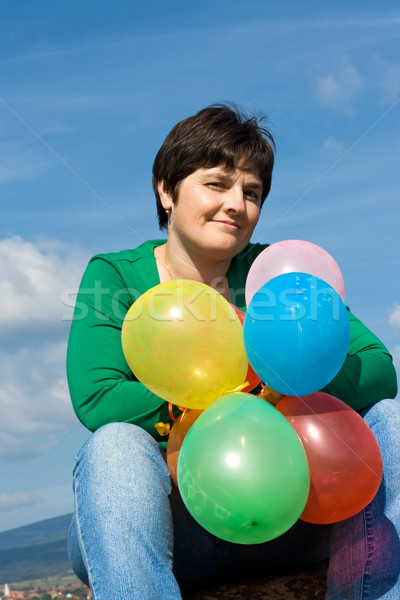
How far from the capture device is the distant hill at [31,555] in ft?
153

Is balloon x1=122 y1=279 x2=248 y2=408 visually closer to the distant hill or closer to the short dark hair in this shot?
the short dark hair

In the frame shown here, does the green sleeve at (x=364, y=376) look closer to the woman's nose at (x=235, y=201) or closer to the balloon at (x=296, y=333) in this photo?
the balloon at (x=296, y=333)

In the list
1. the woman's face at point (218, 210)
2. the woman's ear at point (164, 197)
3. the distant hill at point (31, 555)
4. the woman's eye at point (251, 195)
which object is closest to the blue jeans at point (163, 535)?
the woman's face at point (218, 210)

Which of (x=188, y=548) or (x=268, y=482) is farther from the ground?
(x=268, y=482)

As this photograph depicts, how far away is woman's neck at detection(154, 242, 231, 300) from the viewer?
2.90m

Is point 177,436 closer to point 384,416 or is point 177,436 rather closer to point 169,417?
point 169,417

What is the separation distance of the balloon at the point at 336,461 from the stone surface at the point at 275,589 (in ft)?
2.34

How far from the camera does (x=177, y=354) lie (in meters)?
2.02

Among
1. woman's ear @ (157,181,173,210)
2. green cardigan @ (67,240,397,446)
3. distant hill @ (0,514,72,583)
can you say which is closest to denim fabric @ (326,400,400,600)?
green cardigan @ (67,240,397,446)

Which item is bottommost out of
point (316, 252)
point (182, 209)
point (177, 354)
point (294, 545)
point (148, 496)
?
point (294, 545)

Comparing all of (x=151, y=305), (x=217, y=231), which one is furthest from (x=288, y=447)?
(x=217, y=231)

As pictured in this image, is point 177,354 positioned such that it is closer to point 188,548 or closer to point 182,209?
point 188,548

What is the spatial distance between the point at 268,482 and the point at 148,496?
377mm

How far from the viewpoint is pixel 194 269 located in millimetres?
2908
